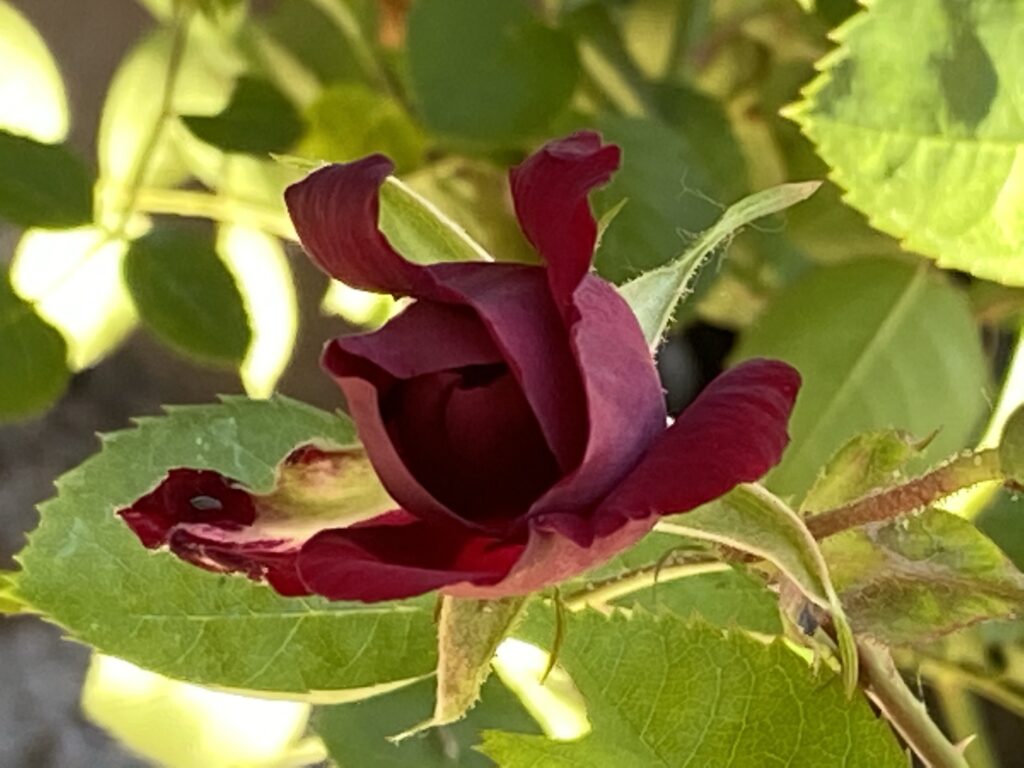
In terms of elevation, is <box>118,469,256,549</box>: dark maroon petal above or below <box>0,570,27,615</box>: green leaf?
above

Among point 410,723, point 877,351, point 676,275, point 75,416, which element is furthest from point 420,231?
point 75,416

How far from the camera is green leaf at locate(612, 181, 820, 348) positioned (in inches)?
8.4

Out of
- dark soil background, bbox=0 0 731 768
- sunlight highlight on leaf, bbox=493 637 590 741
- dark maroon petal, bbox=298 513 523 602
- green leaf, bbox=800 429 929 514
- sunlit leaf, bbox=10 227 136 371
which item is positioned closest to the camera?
dark maroon petal, bbox=298 513 523 602

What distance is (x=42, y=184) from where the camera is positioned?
0.38 metres

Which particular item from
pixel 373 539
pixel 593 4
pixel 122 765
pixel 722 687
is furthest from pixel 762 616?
pixel 122 765

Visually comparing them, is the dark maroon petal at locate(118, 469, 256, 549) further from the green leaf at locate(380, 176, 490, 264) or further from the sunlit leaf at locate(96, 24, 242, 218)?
the sunlit leaf at locate(96, 24, 242, 218)

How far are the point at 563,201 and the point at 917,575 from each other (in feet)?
0.38

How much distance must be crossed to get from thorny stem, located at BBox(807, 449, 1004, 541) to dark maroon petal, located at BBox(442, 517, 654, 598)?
0.07 metres

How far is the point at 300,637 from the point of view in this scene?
1.02 feet

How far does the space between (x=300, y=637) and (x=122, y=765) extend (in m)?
0.45

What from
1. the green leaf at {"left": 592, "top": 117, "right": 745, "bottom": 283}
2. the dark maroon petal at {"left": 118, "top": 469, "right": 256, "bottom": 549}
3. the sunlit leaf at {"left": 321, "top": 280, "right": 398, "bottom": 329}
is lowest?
the sunlit leaf at {"left": 321, "top": 280, "right": 398, "bottom": 329}

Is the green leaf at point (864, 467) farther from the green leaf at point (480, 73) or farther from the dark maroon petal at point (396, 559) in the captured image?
the green leaf at point (480, 73)

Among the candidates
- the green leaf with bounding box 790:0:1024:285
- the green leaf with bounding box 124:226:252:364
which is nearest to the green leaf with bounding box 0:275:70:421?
the green leaf with bounding box 124:226:252:364

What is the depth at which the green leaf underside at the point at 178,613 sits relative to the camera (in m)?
0.30
